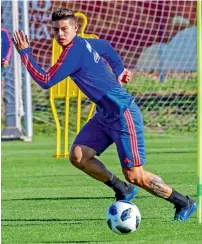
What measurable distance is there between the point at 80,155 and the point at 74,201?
1.24m

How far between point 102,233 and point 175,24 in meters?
13.8

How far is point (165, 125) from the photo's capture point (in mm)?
18734

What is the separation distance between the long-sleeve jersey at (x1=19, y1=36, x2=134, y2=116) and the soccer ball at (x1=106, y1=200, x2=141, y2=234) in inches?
35.2

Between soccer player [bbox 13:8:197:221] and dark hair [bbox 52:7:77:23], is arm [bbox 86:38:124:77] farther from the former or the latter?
dark hair [bbox 52:7:77:23]

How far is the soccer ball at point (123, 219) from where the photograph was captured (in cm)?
748

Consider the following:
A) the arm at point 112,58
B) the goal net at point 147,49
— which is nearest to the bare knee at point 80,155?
the arm at point 112,58

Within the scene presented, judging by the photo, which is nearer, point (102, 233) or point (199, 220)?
point (102, 233)

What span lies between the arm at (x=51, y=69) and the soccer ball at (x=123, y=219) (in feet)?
3.73

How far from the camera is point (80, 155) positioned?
8406mm

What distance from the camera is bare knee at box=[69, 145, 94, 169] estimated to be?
8.40 meters

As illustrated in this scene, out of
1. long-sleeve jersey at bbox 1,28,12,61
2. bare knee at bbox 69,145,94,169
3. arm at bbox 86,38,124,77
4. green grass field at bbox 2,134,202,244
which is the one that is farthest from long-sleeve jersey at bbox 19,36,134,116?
long-sleeve jersey at bbox 1,28,12,61

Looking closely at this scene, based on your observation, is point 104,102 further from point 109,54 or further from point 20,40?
point 20,40

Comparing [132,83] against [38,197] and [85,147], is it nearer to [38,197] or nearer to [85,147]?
[38,197]

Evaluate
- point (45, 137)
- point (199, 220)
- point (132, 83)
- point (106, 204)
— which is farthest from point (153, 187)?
point (132, 83)
